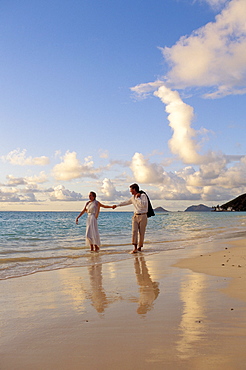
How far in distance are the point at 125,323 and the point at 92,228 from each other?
8.71 meters

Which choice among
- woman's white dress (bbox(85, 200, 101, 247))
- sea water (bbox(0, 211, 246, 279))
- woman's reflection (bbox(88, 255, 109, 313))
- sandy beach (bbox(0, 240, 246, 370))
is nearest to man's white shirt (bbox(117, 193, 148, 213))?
woman's white dress (bbox(85, 200, 101, 247))

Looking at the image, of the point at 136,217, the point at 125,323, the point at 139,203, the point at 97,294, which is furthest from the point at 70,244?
the point at 125,323

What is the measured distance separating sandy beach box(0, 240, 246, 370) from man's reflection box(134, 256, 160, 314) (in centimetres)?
1

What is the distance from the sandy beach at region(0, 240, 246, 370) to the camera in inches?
101

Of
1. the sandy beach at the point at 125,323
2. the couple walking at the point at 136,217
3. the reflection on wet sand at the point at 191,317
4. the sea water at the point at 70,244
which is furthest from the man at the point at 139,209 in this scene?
the reflection on wet sand at the point at 191,317

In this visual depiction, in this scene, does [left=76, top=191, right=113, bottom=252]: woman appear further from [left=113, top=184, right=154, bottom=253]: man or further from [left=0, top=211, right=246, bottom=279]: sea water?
[left=113, top=184, right=154, bottom=253]: man

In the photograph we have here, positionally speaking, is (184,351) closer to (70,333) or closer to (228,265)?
(70,333)

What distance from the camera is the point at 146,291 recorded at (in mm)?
4898

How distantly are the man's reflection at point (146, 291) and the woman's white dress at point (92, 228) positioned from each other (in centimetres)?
517

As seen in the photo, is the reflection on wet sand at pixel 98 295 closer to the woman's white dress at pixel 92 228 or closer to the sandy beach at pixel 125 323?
the sandy beach at pixel 125 323

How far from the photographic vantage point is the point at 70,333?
3166mm

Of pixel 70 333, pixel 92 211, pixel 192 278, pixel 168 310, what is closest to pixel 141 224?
pixel 92 211

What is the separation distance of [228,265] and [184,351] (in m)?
4.99

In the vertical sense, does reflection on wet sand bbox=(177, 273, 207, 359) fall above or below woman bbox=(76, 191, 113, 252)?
below
